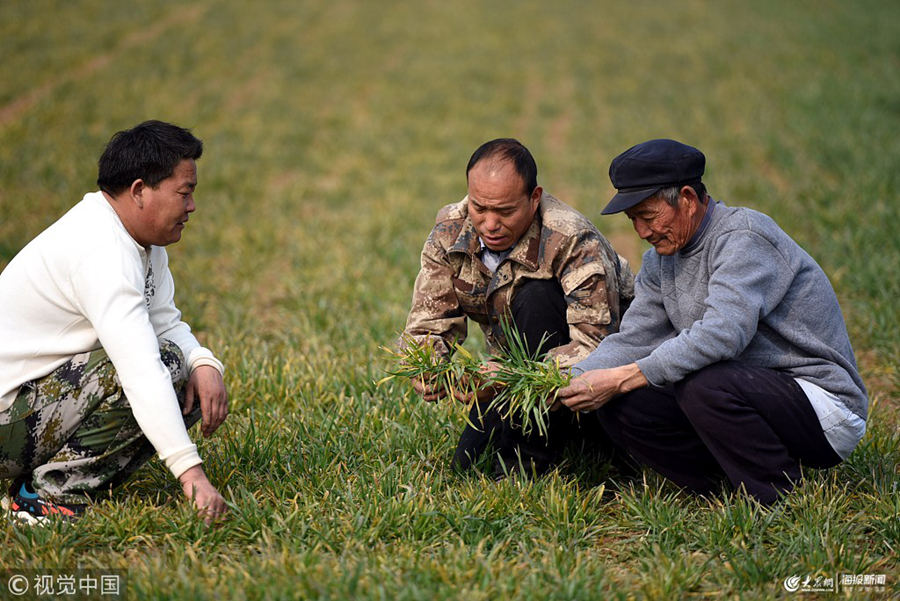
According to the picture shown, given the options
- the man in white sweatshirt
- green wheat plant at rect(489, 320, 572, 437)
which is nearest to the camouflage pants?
the man in white sweatshirt

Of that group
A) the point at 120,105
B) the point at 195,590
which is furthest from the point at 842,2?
the point at 195,590

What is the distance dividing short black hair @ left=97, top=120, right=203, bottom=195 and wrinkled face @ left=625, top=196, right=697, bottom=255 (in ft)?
5.60

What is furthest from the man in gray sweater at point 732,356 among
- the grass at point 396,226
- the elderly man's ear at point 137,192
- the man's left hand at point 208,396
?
the elderly man's ear at point 137,192

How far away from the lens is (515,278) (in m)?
3.73

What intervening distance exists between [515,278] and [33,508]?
207cm

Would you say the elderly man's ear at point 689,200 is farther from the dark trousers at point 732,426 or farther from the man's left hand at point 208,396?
the man's left hand at point 208,396

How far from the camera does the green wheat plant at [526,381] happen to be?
132 inches

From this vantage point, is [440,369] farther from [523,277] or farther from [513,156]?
[513,156]

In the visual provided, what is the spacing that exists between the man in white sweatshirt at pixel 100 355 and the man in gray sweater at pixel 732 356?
1.48 m

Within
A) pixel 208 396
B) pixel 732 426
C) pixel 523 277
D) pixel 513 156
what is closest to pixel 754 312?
pixel 732 426

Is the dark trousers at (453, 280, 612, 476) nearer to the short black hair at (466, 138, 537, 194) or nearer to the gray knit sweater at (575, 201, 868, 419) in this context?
the gray knit sweater at (575, 201, 868, 419)

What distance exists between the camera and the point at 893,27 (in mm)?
20141

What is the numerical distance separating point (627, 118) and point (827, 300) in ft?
36.0

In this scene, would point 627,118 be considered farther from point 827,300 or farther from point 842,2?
point 842,2
